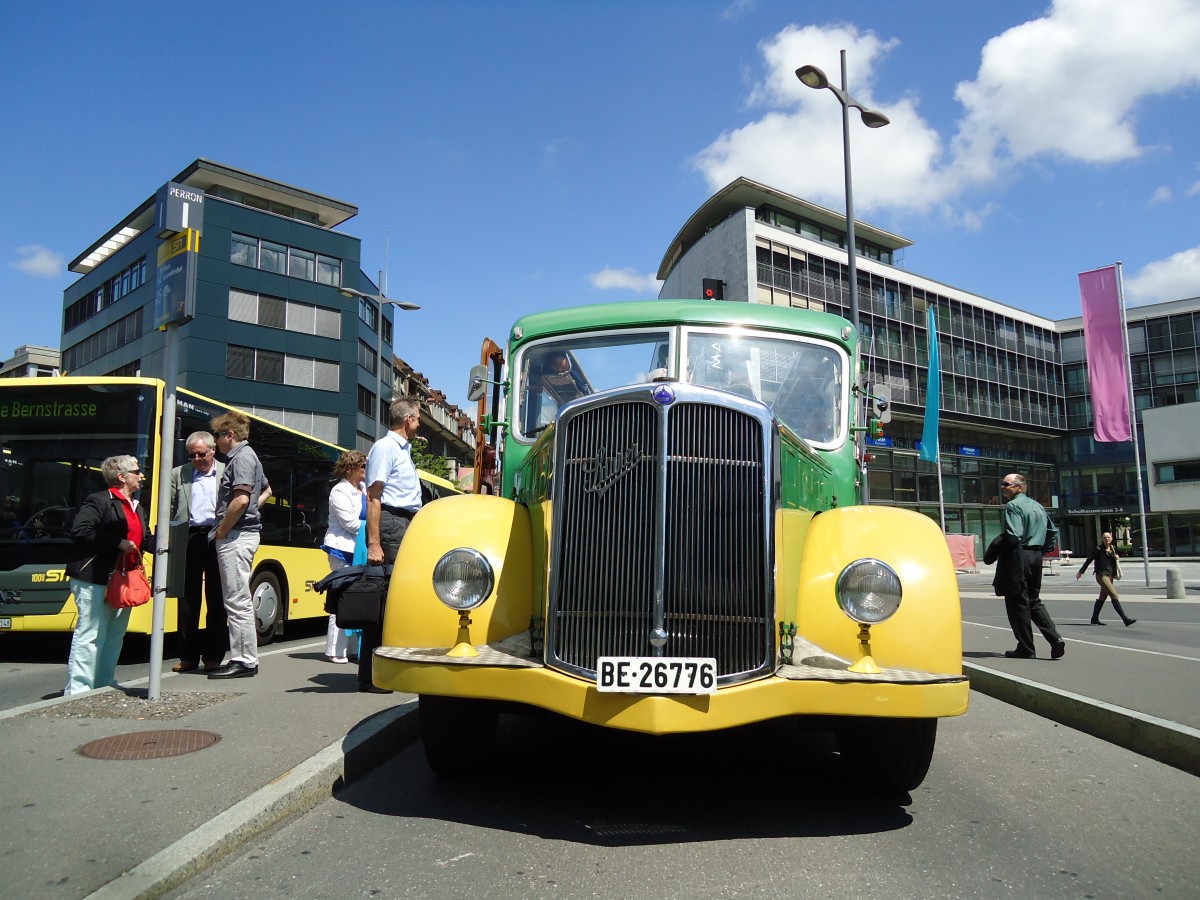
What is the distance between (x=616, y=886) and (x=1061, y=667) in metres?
6.55

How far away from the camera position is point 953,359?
60.1 metres

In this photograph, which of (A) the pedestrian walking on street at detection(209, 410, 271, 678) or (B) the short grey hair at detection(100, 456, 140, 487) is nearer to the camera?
(B) the short grey hair at detection(100, 456, 140, 487)

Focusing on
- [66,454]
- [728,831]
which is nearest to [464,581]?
[728,831]

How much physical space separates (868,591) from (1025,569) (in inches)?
226

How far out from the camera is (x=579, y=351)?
6.39m

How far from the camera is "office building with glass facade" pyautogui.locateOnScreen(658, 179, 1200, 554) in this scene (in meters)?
52.2

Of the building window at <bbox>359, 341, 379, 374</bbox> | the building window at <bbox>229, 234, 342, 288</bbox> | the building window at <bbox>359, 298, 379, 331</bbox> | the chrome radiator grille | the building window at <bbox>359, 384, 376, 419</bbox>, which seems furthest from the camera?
Answer: the building window at <bbox>359, 298, 379, 331</bbox>

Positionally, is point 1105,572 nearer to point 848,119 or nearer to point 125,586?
point 848,119

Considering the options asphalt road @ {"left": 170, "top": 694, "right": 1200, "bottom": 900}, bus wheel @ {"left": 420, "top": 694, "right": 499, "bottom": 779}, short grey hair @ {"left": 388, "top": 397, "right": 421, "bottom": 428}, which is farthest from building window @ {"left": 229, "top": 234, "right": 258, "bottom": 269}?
bus wheel @ {"left": 420, "top": 694, "right": 499, "bottom": 779}

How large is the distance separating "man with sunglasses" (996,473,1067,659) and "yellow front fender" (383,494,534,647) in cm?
616

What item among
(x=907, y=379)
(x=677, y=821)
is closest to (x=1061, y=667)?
(x=677, y=821)

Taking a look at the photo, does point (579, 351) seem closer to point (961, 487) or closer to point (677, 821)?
point (677, 821)

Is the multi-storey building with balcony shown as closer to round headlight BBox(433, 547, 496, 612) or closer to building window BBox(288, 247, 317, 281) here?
building window BBox(288, 247, 317, 281)

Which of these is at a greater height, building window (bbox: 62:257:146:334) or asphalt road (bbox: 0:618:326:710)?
building window (bbox: 62:257:146:334)
